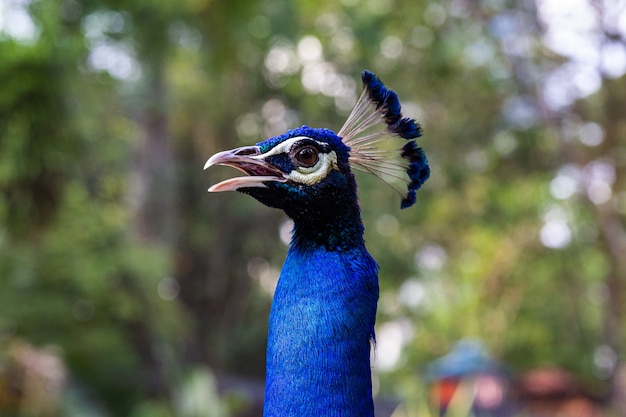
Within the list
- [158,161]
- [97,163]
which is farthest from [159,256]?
[158,161]

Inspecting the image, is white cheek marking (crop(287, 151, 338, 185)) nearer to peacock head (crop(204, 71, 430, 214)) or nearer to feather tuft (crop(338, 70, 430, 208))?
peacock head (crop(204, 71, 430, 214))

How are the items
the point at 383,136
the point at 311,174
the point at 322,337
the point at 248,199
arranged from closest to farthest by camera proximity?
1. the point at 322,337
2. the point at 311,174
3. the point at 383,136
4. the point at 248,199

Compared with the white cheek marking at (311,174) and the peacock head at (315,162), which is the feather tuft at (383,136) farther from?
the white cheek marking at (311,174)

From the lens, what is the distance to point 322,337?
120 cm

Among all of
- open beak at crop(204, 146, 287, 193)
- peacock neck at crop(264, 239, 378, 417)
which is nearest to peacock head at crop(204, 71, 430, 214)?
open beak at crop(204, 146, 287, 193)

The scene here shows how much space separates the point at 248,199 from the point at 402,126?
840cm

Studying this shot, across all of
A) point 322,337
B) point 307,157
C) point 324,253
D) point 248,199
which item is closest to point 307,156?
point 307,157

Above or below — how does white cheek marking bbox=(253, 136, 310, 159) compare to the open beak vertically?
above

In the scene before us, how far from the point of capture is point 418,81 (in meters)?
7.49

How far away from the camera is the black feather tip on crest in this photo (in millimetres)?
1378

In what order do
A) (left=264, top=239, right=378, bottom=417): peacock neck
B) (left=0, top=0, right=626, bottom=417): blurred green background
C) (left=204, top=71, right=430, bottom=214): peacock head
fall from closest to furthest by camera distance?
(left=264, top=239, right=378, bottom=417): peacock neck
(left=204, top=71, right=430, bottom=214): peacock head
(left=0, top=0, right=626, bottom=417): blurred green background

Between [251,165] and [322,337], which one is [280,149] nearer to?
[251,165]

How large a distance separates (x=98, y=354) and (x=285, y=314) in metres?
5.57

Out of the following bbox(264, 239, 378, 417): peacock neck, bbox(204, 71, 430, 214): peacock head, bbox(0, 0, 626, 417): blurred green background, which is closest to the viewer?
bbox(264, 239, 378, 417): peacock neck
